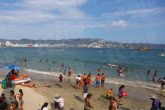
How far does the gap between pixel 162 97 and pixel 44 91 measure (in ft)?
35.4

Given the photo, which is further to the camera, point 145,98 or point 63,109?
point 145,98

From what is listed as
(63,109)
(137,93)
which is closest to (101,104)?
(63,109)

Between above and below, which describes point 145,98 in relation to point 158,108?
below

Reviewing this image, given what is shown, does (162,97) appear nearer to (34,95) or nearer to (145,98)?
(145,98)

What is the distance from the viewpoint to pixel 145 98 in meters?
25.6

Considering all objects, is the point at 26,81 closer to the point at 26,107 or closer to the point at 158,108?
the point at 26,107

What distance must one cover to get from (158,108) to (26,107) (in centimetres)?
801

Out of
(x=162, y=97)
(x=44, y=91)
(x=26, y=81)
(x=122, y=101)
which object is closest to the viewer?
(x=122, y=101)

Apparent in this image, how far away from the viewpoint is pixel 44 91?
24281mm

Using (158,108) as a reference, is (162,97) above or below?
below

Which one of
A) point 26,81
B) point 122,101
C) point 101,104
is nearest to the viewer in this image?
point 101,104

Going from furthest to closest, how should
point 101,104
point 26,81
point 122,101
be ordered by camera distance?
point 26,81, point 122,101, point 101,104

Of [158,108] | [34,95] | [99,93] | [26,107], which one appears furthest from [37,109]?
[99,93]

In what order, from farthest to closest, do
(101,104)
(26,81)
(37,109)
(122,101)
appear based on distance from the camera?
(26,81), (122,101), (101,104), (37,109)
